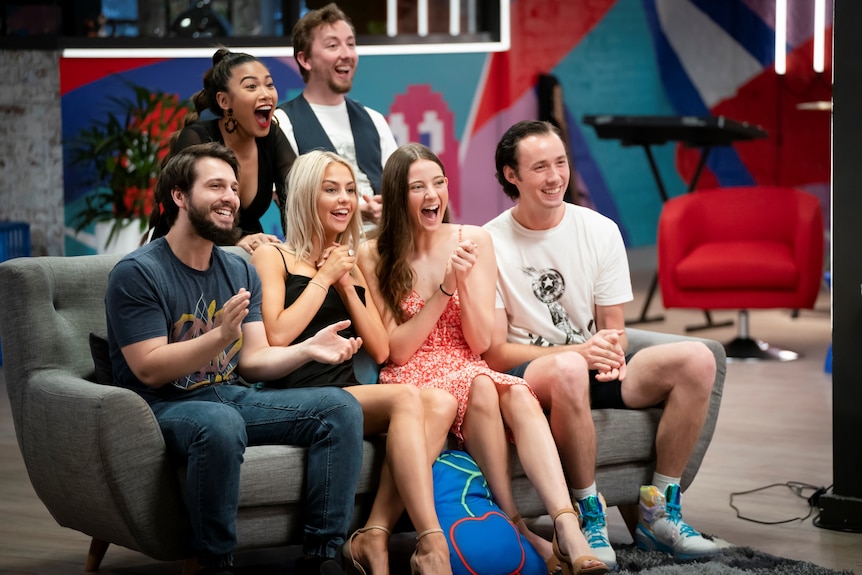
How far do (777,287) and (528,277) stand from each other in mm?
3040

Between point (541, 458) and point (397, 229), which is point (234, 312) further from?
point (541, 458)

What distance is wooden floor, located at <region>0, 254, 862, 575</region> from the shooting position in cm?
325

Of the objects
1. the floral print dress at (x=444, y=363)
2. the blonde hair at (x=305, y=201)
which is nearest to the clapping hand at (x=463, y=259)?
the floral print dress at (x=444, y=363)

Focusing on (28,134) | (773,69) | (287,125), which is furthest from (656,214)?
(287,125)

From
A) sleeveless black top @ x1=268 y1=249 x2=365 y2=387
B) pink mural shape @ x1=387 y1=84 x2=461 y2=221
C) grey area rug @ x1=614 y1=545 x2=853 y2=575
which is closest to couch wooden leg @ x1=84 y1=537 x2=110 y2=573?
sleeveless black top @ x1=268 y1=249 x2=365 y2=387

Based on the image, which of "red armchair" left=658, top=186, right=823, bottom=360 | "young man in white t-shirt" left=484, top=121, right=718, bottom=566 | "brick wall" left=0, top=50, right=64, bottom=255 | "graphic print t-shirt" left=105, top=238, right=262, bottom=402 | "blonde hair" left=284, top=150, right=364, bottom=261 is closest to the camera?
"graphic print t-shirt" left=105, top=238, right=262, bottom=402

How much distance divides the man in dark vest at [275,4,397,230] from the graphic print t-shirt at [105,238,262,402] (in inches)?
39.8

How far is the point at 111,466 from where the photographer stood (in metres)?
2.71

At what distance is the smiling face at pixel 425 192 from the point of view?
3.25 m

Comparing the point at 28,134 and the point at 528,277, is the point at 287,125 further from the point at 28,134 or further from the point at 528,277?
the point at 28,134

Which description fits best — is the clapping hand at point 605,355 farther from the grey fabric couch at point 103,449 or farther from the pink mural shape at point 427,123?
the pink mural shape at point 427,123

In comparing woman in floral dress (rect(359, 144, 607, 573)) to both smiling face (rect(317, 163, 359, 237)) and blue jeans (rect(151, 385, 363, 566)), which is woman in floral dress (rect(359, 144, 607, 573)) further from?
blue jeans (rect(151, 385, 363, 566))

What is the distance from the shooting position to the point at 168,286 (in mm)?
2836

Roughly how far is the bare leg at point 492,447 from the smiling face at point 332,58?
140 cm
